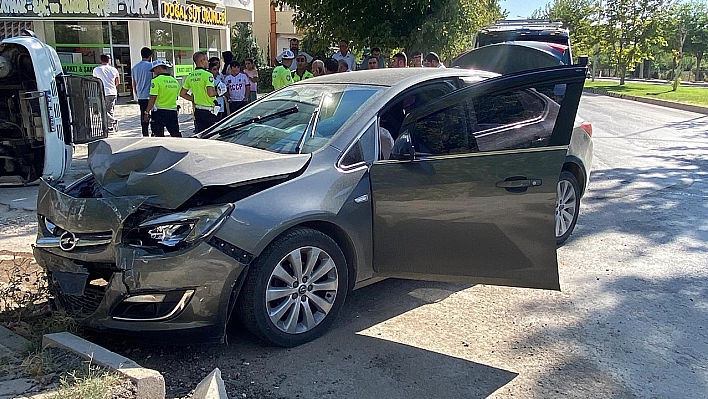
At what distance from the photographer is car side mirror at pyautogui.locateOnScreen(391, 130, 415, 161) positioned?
399 centimetres

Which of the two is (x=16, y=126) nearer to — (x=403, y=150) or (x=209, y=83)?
(x=209, y=83)

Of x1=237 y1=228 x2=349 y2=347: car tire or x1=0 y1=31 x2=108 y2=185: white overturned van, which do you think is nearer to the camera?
x1=237 y1=228 x2=349 y2=347: car tire

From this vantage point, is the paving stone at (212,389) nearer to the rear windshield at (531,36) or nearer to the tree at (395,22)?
the tree at (395,22)

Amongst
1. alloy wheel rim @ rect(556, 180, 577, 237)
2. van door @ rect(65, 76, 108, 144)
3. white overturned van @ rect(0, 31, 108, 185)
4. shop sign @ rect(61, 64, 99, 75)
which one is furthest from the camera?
shop sign @ rect(61, 64, 99, 75)

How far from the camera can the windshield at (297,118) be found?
4273 mm

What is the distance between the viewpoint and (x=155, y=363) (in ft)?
11.8

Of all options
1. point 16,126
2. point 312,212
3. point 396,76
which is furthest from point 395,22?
point 312,212

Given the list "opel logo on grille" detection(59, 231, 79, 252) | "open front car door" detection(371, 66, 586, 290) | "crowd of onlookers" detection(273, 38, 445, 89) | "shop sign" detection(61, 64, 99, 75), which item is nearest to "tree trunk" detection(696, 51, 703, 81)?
"shop sign" detection(61, 64, 99, 75)

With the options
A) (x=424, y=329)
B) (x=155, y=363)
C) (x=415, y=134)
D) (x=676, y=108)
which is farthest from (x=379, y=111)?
(x=676, y=108)

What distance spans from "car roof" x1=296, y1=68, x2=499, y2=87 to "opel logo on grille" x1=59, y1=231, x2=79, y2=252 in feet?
7.62

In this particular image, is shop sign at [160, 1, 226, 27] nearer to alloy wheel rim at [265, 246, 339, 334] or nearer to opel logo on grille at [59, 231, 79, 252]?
opel logo on grille at [59, 231, 79, 252]

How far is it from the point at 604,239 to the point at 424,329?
→ 2.81 metres

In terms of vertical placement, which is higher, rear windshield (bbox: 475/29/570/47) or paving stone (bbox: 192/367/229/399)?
rear windshield (bbox: 475/29/570/47)

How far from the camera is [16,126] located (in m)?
8.50
